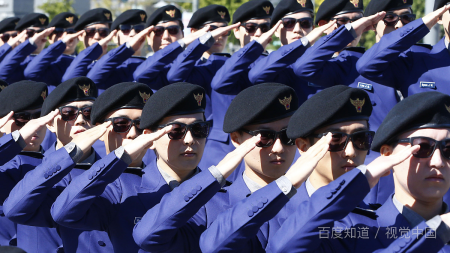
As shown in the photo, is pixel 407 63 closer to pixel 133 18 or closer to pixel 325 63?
pixel 325 63

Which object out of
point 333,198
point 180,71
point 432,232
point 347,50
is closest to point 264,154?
point 333,198

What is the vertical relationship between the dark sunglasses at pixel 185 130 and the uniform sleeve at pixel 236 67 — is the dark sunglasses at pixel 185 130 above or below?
above

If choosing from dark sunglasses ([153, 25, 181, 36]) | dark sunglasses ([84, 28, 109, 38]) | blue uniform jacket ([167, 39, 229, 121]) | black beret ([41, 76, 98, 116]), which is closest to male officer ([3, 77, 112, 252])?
black beret ([41, 76, 98, 116])

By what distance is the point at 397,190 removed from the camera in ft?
10.1

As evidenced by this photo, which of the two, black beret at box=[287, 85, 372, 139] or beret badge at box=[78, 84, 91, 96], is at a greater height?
black beret at box=[287, 85, 372, 139]

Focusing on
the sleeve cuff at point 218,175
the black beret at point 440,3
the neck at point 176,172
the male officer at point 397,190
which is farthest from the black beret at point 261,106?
the black beret at point 440,3

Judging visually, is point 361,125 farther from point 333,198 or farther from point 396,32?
point 396,32

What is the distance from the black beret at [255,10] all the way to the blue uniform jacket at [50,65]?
2.99 metres

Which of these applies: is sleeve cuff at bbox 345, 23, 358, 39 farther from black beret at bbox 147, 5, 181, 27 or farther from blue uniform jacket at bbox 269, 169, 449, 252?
black beret at bbox 147, 5, 181, 27

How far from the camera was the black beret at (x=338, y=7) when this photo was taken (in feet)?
19.1

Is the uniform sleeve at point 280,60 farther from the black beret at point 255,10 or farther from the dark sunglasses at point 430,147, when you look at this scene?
the dark sunglasses at point 430,147

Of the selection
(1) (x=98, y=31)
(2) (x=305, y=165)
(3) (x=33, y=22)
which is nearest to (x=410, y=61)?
(2) (x=305, y=165)

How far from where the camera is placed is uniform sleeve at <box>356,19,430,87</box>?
4.96 metres

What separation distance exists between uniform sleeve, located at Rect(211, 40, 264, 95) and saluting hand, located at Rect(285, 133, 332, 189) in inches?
117
